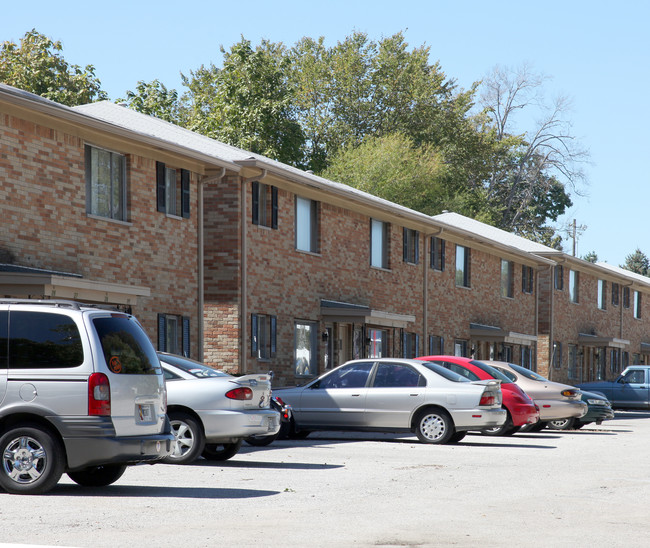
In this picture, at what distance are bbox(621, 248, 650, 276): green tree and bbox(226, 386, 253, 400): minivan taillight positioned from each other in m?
108

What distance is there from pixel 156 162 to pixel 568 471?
11508 millimetres

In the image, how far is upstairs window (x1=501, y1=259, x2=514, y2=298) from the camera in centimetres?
4147

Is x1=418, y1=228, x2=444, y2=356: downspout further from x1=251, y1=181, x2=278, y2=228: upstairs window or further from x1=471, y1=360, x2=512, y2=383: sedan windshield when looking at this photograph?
x1=471, y1=360, x2=512, y2=383: sedan windshield

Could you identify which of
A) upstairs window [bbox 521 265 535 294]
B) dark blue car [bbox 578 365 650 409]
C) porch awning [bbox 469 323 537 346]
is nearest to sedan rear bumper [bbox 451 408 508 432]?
dark blue car [bbox 578 365 650 409]

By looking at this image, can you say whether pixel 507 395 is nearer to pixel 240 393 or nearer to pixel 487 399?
pixel 487 399

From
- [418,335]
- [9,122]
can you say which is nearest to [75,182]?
[9,122]

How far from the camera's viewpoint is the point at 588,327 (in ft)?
167

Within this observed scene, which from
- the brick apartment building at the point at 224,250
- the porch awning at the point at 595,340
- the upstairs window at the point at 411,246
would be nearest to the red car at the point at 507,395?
the brick apartment building at the point at 224,250

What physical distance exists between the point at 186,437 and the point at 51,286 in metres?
4.39

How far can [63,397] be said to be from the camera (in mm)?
10250

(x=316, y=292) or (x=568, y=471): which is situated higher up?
(x=316, y=292)

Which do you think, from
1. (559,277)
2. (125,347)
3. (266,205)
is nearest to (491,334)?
(559,277)

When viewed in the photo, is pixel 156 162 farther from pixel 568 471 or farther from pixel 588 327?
pixel 588 327

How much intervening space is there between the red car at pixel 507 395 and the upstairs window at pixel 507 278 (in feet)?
66.7
